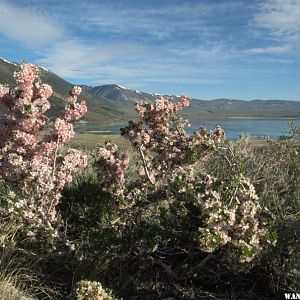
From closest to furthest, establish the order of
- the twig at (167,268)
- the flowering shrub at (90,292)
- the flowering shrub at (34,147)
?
the flowering shrub at (90,292)
the twig at (167,268)
the flowering shrub at (34,147)

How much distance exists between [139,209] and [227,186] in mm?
1609

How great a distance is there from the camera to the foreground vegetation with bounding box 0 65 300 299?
485 cm

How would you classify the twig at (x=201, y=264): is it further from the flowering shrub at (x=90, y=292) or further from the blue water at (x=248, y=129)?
the blue water at (x=248, y=129)

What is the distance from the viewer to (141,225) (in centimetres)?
543

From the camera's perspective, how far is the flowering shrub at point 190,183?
4.64 meters

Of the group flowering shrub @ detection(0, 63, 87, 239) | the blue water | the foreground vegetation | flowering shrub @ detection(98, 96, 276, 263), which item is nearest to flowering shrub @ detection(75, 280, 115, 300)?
the foreground vegetation

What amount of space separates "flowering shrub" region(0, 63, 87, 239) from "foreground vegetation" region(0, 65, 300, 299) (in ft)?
0.05

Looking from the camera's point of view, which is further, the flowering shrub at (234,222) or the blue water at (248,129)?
the blue water at (248,129)

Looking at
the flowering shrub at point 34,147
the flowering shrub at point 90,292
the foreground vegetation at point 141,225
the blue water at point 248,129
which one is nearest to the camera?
the flowering shrub at point 90,292

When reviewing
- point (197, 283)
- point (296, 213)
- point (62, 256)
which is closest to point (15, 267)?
point (62, 256)

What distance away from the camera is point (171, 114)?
22.6 ft

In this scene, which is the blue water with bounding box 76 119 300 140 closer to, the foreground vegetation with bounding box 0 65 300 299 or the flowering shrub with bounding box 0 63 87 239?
the foreground vegetation with bounding box 0 65 300 299

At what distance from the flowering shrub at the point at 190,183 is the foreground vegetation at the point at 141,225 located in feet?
0.05

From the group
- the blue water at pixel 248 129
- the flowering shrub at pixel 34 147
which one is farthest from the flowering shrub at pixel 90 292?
the blue water at pixel 248 129
